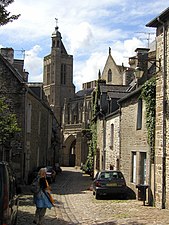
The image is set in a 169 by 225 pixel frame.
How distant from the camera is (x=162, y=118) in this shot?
14672mm

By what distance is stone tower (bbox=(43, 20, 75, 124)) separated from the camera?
326 feet

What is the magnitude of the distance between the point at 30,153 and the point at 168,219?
15439 millimetres

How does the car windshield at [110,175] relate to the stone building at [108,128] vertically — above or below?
below

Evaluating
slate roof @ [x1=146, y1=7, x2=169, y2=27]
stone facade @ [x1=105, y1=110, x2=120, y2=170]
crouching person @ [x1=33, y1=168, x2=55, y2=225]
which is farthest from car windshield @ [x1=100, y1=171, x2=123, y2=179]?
crouching person @ [x1=33, y1=168, x2=55, y2=225]

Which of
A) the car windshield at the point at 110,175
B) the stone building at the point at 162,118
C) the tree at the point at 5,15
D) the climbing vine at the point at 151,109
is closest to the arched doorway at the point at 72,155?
Result: the car windshield at the point at 110,175

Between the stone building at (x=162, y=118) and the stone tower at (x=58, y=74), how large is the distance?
8243 cm

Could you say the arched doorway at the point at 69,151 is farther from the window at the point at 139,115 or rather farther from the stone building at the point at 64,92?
the window at the point at 139,115

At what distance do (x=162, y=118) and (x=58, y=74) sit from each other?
286 feet

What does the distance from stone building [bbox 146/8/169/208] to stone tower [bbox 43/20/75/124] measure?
270ft

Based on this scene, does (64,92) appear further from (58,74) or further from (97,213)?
(97,213)

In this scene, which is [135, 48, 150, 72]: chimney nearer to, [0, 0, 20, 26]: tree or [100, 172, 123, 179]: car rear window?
[100, 172, 123, 179]: car rear window

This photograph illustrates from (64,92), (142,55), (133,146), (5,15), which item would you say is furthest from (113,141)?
(64,92)

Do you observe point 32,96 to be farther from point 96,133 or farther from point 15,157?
point 96,133

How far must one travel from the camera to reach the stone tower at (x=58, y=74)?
99438mm
